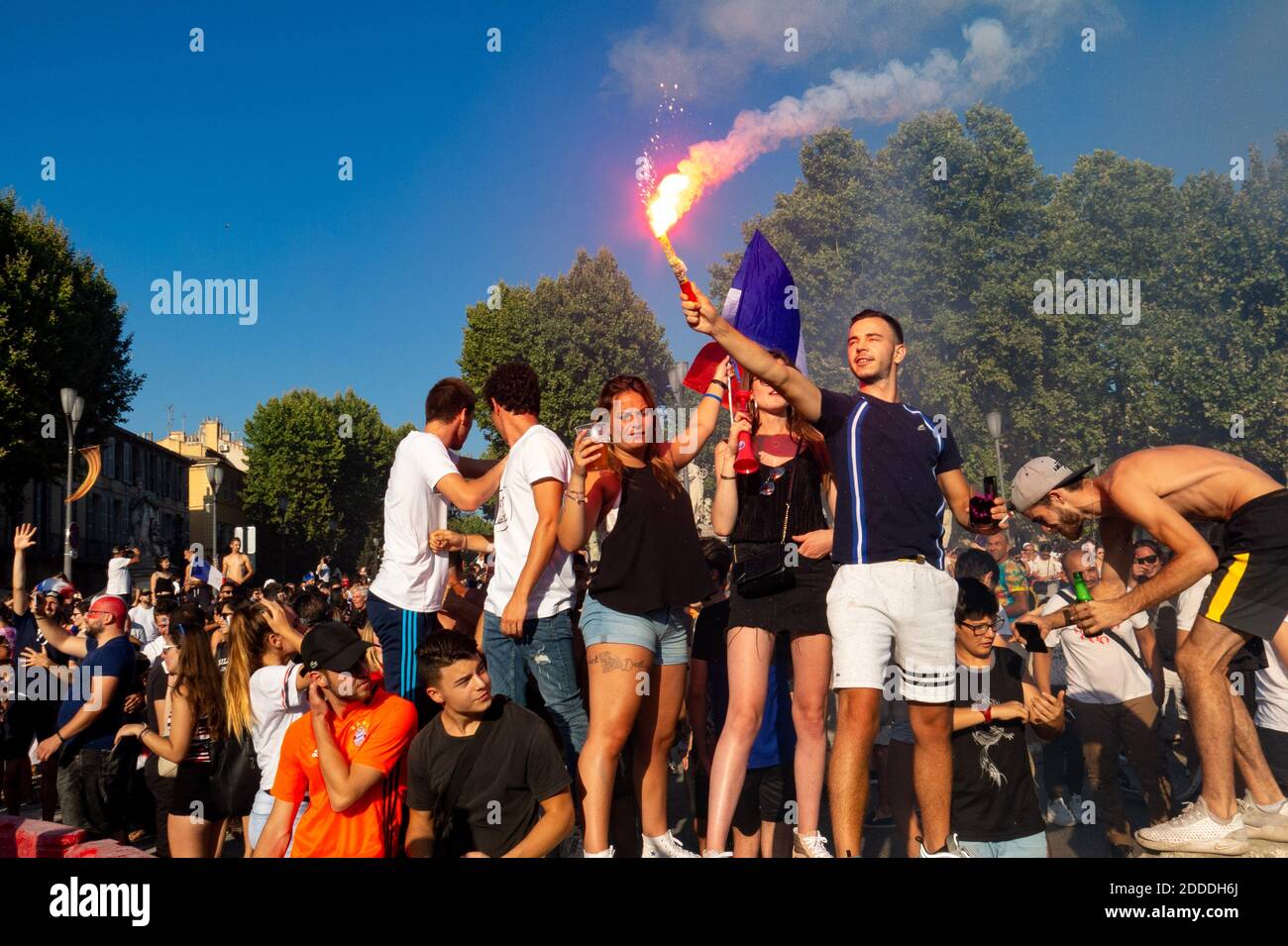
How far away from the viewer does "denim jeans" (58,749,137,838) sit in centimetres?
757

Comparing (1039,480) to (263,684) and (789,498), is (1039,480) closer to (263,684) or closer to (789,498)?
(789,498)

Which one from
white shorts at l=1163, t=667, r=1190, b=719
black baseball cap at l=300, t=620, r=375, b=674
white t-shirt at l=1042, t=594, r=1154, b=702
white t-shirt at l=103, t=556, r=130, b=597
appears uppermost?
black baseball cap at l=300, t=620, r=375, b=674

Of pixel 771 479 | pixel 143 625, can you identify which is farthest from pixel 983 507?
pixel 143 625

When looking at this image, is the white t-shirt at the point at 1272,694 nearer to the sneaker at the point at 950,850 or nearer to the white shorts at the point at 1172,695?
the white shorts at the point at 1172,695

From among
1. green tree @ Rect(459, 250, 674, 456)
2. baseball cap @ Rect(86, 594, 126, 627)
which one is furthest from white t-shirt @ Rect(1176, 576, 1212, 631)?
green tree @ Rect(459, 250, 674, 456)

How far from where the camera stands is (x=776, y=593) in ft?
15.6

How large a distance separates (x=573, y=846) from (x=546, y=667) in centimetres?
85

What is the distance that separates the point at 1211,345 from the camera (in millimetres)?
36125

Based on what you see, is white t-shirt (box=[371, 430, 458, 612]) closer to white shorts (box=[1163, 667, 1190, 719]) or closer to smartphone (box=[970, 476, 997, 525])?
smartphone (box=[970, 476, 997, 525])

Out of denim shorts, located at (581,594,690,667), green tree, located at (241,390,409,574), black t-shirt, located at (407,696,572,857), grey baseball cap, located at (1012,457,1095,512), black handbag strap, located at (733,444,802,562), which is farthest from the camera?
green tree, located at (241,390,409,574)

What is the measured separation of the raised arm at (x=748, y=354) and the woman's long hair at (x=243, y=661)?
3498 millimetres

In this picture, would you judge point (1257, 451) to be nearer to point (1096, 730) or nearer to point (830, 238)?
point (830, 238)

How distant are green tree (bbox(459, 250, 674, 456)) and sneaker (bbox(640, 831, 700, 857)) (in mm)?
34530

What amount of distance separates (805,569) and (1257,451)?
119 ft
